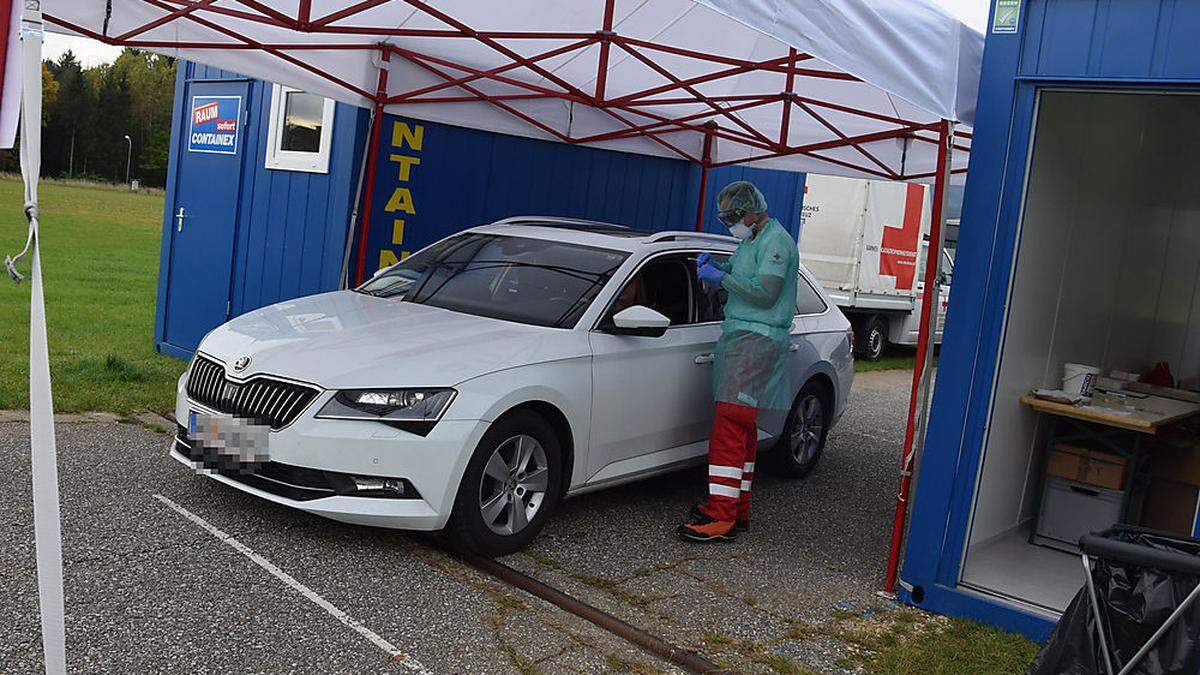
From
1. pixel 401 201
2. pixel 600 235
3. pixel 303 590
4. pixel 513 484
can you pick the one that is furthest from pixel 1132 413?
pixel 401 201

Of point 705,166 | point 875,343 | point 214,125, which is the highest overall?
point 705,166

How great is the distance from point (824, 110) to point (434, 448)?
5680 millimetres

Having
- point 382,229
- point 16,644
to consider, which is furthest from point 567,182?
point 16,644

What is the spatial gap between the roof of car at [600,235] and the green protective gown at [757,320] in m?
0.71

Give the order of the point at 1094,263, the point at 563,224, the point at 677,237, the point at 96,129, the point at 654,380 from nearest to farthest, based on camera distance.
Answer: the point at 654,380, the point at 1094,263, the point at 677,237, the point at 563,224, the point at 96,129

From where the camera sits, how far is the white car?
16.5ft

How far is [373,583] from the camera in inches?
196

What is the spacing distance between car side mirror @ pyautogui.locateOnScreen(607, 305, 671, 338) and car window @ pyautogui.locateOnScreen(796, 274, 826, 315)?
6.64 ft

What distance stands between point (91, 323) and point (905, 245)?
11.6 meters

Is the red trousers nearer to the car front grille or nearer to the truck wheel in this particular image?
the car front grille

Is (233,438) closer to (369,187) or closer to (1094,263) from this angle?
(369,187)

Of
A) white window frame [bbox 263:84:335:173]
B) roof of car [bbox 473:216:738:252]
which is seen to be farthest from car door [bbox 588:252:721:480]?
white window frame [bbox 263:84:335:173]

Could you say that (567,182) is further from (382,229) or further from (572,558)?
(572,558)

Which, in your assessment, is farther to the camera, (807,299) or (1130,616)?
(807,299)
